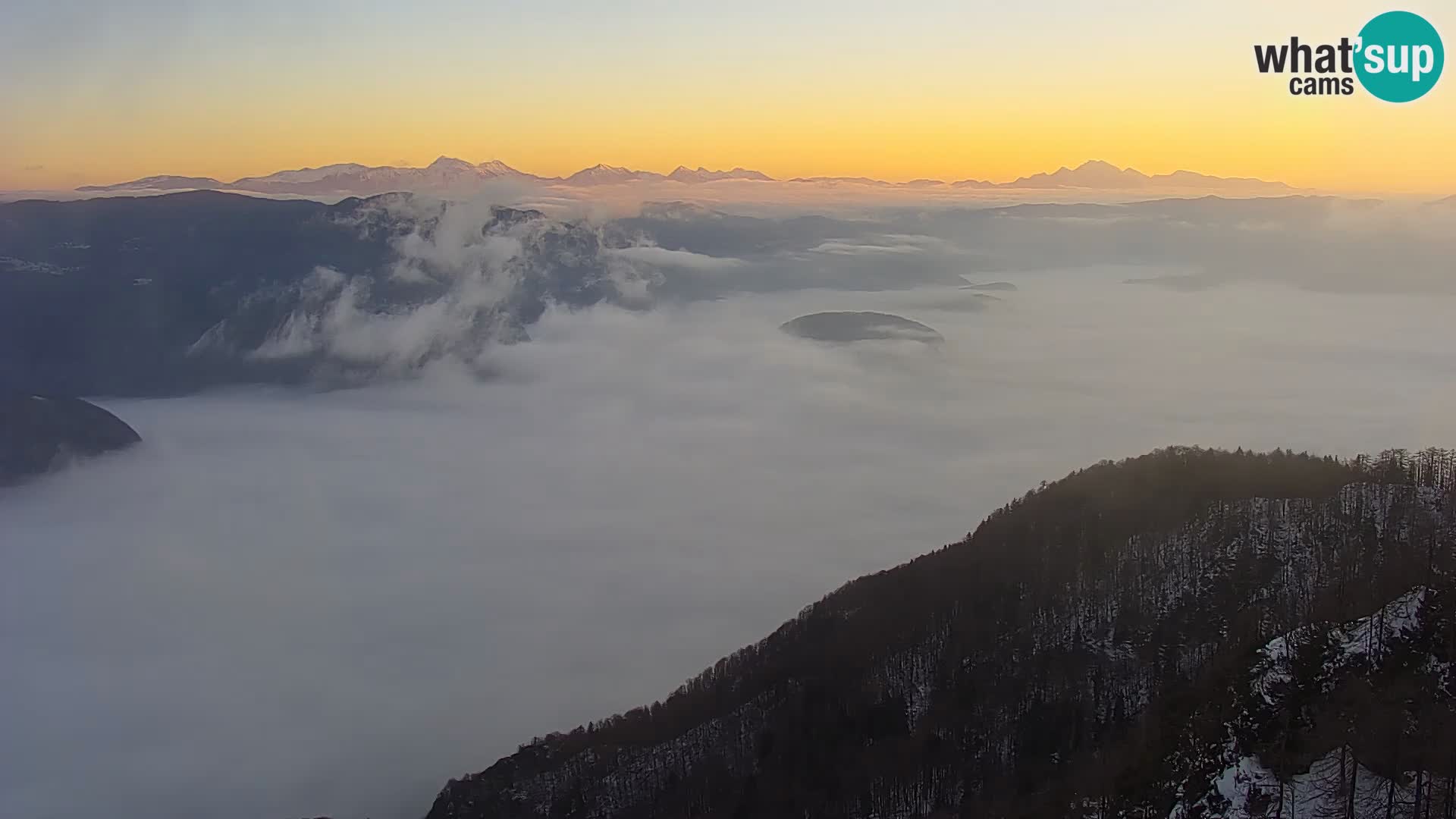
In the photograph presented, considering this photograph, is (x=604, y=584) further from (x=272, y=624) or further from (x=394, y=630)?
(x=272, y=624)

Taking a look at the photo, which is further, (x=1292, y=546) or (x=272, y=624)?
(x=272, y=624)

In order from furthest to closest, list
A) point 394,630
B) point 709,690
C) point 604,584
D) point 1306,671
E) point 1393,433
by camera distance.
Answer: point 604,584
point 394,630
point 1393,433
point 709,690
point 1306,671

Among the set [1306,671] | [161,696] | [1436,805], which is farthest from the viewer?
[161,696]

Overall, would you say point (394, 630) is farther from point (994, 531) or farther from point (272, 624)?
point (994, 531)

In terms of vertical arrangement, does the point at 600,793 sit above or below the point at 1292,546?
below

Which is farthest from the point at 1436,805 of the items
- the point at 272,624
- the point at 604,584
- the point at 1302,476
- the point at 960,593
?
the point at 272,624

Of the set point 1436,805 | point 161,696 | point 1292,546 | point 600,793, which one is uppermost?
point 1436,805
